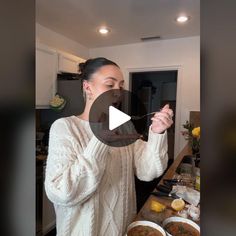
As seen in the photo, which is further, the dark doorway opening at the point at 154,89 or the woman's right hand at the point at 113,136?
the dark doorway opening at the point at 154,89

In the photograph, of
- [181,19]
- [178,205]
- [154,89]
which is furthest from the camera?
[181,19]

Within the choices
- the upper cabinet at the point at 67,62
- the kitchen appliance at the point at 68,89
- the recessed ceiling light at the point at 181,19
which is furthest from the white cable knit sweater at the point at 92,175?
the upper cabinet at the point at 67,62

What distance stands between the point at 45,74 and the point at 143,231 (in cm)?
95

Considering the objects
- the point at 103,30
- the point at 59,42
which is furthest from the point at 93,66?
the point at 59,42

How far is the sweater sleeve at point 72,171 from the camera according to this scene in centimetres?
32

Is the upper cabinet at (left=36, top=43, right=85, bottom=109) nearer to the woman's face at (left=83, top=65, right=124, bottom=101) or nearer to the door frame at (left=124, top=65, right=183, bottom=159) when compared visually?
the door frame at (left=124, top=65, right=183, bottom=159)

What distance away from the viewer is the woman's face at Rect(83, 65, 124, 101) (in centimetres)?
Result: 35

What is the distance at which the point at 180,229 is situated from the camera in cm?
38

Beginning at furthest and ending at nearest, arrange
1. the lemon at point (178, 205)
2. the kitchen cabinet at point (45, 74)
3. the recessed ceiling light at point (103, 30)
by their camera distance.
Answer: the recessed ceiling light at point (103, 30) → the kitchen cabinet at point (45, 74) → the lemon at point (178, 205)

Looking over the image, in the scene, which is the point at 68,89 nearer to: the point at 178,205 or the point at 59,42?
the point at 59,42

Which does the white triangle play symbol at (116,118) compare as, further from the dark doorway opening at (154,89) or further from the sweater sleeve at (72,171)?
the dark doorway opening at (154,89)

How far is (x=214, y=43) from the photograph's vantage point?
0.29 ft

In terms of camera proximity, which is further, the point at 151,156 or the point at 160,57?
the point at 160,57
